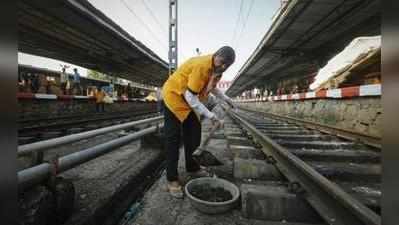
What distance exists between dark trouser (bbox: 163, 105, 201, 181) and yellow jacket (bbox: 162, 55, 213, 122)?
0.12m

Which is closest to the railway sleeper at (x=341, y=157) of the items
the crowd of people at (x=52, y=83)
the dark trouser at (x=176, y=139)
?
the dark trouser at (x=176, y=139)

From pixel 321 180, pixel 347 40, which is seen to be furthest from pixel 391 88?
pixel 347 40

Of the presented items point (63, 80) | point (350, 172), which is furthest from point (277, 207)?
point (63, 80)

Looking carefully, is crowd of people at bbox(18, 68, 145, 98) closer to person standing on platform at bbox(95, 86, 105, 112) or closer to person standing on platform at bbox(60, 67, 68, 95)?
person standing on platform at bbox(60, 67, 68, 95)

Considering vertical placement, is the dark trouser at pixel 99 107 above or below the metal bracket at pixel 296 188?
above

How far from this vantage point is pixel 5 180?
0.41 meters

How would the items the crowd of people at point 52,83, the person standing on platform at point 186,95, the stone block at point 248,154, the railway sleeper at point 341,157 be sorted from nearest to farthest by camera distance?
the person standing on platform at point 186,95, the railway sleeper at point 341,157, the stone block at point 248,154, the crowd of people at point 52,83

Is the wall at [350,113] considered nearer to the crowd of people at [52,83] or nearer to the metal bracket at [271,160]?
the metal bracket at [271,160]

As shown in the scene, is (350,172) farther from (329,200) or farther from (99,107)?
(99,107)

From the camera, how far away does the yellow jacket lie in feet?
8.04

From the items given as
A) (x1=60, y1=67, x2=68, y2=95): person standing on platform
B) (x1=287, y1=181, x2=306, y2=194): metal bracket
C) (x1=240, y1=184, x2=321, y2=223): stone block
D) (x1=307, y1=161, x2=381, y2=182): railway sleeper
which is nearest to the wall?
(x1=307, y1=161, x2=381, y2=182): railway sleeper

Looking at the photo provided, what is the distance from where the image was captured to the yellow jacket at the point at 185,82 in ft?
8.04

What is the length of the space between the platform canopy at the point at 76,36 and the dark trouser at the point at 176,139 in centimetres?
573

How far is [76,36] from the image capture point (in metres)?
11.8
